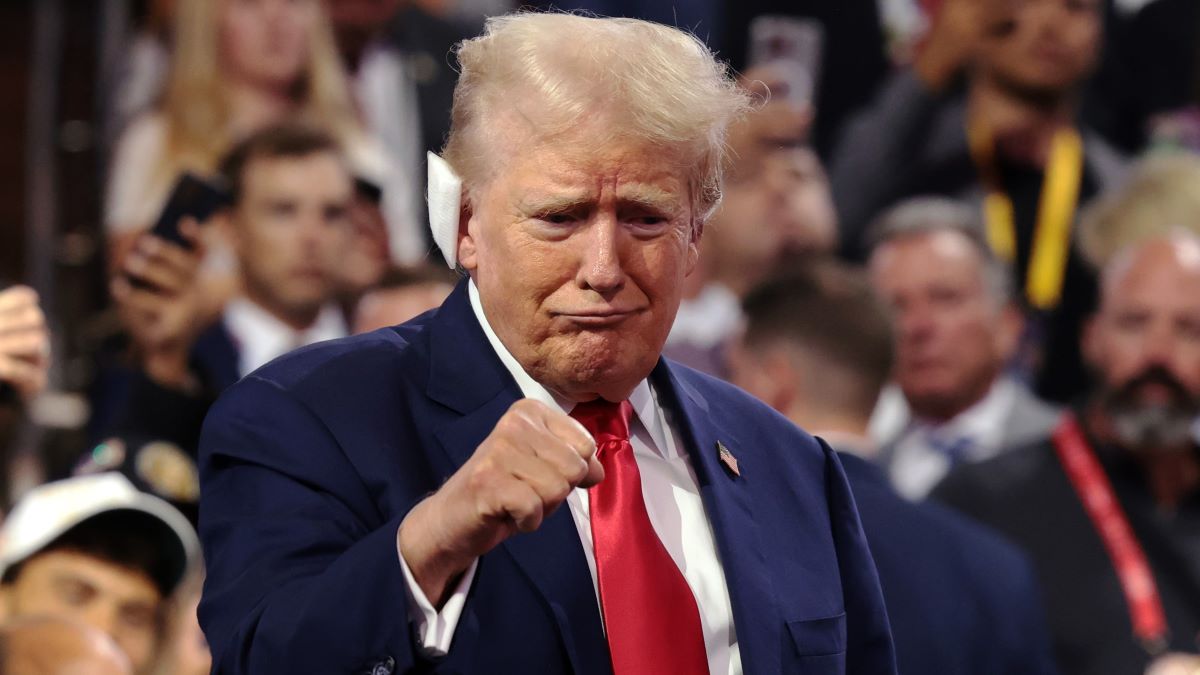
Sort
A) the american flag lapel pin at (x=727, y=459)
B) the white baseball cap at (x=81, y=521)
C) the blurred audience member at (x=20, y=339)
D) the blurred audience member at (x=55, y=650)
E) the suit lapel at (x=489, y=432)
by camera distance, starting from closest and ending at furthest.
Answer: the suit lapel at (x=489, y=432), the american flag lapel pin at (x=727, y=459), the blurred audience member at (x=20, y=339), the blurred audience member at (x=55, y=650), the white baseball cap at (x=81, y=521)

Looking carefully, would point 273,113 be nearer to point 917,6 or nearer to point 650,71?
point 917,6

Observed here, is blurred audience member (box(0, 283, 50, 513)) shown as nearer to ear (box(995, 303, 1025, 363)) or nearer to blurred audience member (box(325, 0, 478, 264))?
blurred audience member (box(325, 0, 478, 264))

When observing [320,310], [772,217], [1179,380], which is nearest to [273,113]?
[320,310]

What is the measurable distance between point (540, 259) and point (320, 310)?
365cm

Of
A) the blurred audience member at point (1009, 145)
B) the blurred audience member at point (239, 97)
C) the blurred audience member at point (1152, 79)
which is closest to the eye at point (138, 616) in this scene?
the blurred audience member at point (239, 97)

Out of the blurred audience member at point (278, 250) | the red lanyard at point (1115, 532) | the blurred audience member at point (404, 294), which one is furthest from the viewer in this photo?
the blurred audience member at point (278, 250)

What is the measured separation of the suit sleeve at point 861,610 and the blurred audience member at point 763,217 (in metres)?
3.84

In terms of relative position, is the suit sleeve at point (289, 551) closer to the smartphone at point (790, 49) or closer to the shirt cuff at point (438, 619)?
the shirt cuff at point (438, 619)

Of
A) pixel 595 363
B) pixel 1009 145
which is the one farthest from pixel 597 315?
pixel 1009 145

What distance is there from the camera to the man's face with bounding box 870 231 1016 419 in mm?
5609

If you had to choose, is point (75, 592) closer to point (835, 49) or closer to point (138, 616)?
point (138, 616)

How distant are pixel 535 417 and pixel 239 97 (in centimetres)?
462

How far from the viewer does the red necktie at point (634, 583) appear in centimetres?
196

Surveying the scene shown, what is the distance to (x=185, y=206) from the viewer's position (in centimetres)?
505
